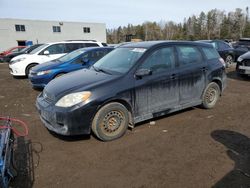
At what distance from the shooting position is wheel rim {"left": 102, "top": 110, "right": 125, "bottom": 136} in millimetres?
4184

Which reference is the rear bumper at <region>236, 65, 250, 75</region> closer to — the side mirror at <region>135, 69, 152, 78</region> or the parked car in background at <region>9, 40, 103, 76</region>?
the side mirror at <region>135, 69, 152, 78</region>

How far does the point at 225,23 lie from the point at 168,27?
92.0ft

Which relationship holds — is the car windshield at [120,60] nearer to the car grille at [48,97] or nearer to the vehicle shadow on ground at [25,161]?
the car grille at [48,97]

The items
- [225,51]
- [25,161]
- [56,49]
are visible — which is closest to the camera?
[25,161]

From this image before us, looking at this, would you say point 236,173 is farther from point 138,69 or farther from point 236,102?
point 236,102

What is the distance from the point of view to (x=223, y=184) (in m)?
2.96

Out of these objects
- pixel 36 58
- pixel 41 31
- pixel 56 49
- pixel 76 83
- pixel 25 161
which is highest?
pixel 41 31

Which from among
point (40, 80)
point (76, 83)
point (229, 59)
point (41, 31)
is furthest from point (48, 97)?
point (41, 31)

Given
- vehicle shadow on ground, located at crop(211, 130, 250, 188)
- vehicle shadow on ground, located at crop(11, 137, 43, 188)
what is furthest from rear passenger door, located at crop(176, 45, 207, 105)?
vehicle shadow on ground, located at crop(11, 137, 43, 188)

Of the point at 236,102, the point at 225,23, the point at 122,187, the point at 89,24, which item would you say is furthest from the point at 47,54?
the point at 225,23

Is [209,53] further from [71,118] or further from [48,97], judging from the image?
[48,97]

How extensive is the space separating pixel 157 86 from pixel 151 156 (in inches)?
60.7

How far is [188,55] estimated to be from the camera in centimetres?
534

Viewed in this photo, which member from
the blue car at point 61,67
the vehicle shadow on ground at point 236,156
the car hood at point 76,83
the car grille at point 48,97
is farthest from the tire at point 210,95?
the blue car at point 61,67
